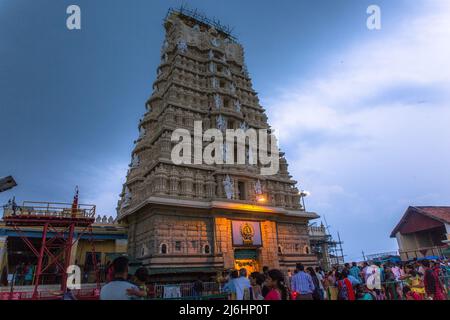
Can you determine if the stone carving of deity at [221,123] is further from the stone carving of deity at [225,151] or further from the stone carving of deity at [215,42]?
the stone carving of deity at [215,42]

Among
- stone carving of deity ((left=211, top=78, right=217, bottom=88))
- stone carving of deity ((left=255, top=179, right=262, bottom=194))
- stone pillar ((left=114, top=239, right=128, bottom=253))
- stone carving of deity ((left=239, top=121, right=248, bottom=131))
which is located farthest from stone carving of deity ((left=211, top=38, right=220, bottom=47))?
stone pillar ((left=114, top=239, right=128, bottom=253))

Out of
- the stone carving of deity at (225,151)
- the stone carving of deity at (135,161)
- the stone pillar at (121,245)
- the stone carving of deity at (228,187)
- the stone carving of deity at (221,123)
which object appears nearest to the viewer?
the stone carving of deity at (228,187)

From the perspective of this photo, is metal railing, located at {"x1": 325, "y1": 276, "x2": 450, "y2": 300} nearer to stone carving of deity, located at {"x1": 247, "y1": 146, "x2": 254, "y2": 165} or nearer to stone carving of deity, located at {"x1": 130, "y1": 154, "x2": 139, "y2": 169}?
stone carving of deity, located at {"x1": 247, "y1": 146, "x2": 254, "y2": 165}

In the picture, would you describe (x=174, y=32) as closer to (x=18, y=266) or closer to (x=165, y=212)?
(x=165, y=212)

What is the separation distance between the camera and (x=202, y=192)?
23.3 meters

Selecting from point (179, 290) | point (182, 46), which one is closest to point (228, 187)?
point (179, 290)

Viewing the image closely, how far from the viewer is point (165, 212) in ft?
67.5

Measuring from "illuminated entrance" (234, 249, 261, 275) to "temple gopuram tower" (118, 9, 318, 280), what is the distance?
3.0 inches

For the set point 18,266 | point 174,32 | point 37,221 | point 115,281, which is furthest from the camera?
point 174,32

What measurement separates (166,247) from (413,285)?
14642 millimetres

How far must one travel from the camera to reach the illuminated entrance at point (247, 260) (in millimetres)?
22516

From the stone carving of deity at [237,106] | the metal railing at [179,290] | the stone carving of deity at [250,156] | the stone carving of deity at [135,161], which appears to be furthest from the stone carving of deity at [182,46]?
the metal railing at [179,290]

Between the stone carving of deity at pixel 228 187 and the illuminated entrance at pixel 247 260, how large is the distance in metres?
4.58

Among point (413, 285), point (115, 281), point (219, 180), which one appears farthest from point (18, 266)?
point (413, 285)
